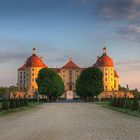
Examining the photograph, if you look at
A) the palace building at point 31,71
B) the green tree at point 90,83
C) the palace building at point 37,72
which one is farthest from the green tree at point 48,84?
the palace building at point 31,71

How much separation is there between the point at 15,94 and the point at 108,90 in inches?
1592

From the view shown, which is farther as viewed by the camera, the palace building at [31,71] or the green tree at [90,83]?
the palace building at [31,71]

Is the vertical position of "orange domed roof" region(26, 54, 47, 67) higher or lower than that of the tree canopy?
higher

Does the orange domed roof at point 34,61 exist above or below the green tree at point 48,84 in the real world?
above

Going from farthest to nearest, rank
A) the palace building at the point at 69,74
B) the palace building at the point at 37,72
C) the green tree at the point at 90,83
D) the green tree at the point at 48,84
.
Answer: the palace building at the point at 69,74, the palace building at the point at 37,72, the green tree at the point at 48,84, the green tree at the point at 90,83

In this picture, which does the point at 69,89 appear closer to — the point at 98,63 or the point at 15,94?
the point at 98,63

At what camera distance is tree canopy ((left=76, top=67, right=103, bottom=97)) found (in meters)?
114

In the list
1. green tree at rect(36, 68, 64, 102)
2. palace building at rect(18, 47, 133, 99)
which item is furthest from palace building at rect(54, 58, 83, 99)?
green tree at rect(36, 68, 64, 102)

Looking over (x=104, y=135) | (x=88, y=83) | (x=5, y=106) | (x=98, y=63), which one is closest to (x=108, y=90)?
(x=98, y=63)

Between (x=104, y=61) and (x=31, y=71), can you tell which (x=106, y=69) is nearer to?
(x=104, y=61)

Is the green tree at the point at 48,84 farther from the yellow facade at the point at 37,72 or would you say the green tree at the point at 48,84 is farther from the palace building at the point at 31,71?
the palace building at the point at 31,71

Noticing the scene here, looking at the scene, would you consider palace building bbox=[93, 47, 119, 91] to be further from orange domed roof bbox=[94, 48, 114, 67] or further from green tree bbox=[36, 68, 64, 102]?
green tree bbox=[36, 68, 64, 102]

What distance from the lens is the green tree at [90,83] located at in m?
114

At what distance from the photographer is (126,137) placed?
15.5 m
